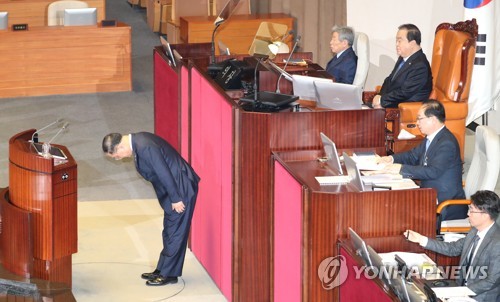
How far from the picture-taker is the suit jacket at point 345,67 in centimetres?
874

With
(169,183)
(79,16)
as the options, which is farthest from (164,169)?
(79,16)

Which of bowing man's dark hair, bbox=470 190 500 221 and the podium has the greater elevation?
bowing man's dark hair, bbox=470 190 500 221

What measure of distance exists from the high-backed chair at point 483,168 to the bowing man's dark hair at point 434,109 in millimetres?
327

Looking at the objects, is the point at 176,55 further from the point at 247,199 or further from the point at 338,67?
the point at 247,199

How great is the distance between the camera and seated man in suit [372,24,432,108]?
824 centimetres

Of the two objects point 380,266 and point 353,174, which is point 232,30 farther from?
point 380,266

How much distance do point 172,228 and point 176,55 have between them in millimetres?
1660

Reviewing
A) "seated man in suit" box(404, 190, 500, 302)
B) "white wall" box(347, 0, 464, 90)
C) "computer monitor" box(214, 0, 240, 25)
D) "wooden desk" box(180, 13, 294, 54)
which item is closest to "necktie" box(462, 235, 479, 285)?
"seated man in suit" box(404, 190, 500, 302)

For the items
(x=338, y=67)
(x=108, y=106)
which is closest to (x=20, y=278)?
(x=338, y=67)

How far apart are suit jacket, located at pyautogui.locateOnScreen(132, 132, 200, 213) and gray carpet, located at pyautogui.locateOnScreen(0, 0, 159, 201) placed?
6.65ft

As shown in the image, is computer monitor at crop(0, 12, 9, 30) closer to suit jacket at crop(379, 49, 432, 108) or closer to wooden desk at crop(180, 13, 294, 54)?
wooden desk at crop(180, 13, 294, 54)

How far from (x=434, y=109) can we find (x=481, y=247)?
1222 millimetres

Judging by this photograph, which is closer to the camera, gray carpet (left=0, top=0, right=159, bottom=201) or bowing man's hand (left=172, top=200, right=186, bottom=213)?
bowing man's hand (left=172, top=200, right=186, bottom=213)

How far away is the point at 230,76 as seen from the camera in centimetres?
749
